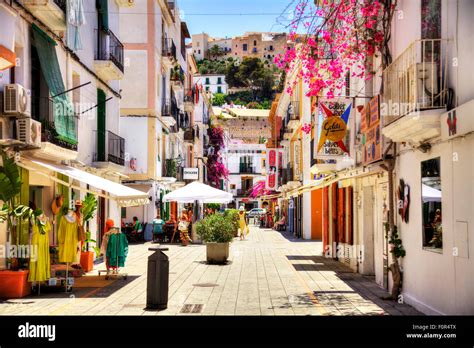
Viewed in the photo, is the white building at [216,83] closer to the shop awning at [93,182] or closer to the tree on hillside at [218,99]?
the tree on hillside at [218,99]

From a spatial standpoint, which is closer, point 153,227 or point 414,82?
point 414,82

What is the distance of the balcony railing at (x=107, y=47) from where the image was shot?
21.9 meters

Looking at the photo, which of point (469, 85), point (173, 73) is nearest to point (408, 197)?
point (469, 85)

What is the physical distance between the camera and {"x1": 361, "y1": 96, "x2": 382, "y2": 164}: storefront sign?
14.6 m

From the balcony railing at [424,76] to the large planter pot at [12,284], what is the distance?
7533mm

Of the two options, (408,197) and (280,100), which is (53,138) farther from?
(280,100)

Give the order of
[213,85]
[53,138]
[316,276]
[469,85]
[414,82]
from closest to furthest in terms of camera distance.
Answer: [469,85]
[414,82]
[53,138]
[316,276]
[213,85]

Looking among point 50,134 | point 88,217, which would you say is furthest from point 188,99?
point 50,134

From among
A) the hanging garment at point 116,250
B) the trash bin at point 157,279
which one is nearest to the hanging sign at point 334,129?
the hanging garment at point 116,250

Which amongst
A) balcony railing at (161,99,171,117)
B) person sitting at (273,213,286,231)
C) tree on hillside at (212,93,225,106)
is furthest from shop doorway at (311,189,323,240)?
tree on hillside at (212,93,225,106)

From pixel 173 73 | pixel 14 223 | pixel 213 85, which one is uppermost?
pixel 213 85

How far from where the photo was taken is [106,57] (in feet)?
72.4

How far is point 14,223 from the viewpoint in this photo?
13445 millimetres
